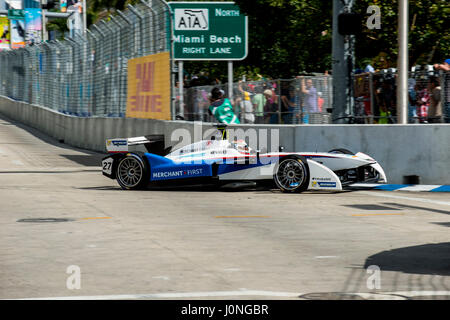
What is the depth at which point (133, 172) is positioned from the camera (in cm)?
1530

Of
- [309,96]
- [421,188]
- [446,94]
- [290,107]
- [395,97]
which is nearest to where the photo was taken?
[421,188]

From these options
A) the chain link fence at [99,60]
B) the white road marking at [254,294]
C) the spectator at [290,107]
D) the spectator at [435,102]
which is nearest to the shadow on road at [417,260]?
the white road marking at [254,294]

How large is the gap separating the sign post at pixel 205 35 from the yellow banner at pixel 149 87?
144cm

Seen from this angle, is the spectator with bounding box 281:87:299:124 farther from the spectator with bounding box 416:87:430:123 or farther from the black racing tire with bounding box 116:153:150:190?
the black racing tire with bounding box 116:153:150:190

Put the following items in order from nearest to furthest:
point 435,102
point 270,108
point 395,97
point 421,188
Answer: point 421,188 < point 435,102 < point 395,97 < point 270,108

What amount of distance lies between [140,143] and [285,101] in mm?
4955

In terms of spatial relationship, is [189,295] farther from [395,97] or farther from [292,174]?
[395,97]

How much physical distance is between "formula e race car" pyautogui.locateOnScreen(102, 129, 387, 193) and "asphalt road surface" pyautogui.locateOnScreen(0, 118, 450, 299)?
26cm

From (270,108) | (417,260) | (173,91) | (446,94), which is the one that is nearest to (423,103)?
(446,94)

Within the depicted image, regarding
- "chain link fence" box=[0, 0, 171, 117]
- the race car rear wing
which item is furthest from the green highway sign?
the race car rear wing

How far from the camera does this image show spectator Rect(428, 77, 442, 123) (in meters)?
15.9

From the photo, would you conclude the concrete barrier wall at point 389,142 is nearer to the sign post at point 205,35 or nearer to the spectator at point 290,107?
the spectator at point 290,107

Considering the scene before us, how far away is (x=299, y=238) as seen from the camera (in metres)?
9.38

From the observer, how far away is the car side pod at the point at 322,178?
551 inches
